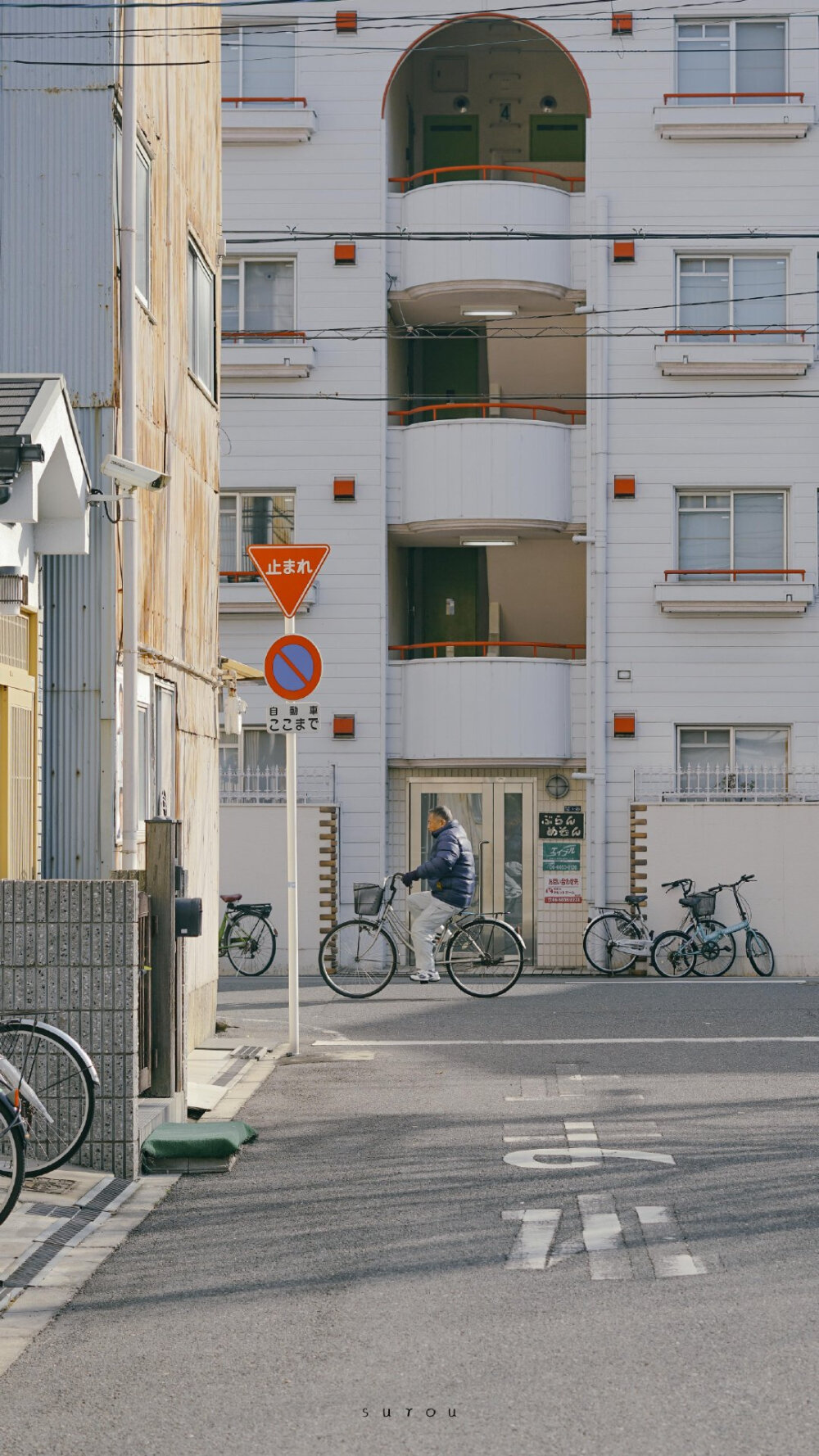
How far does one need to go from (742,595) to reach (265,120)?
8859mm

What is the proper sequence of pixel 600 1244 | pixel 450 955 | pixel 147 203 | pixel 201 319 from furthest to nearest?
pixel 450 955 < pixel 201 319 < pixel 147 203 < pixel 600 1244

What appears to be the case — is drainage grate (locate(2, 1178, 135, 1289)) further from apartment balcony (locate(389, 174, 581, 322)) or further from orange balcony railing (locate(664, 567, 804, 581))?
apartment balcony (locate(389, 174, 581, 322))

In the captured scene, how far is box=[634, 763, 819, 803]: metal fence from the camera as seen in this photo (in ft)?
75.1

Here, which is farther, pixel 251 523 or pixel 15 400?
pixel 251 523

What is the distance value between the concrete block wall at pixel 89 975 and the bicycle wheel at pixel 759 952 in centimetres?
1394

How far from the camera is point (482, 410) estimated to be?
25.7m

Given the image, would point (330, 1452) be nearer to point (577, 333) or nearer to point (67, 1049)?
point (67, 1049)

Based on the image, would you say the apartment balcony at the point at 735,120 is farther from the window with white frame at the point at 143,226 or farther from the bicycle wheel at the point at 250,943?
the window with white frame at the point at 143,226

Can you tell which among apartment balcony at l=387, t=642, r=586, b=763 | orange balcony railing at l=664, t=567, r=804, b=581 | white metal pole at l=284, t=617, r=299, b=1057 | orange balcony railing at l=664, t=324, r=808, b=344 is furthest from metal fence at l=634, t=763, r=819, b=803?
white metal pole at l=284, t=617, r=299, b=1057

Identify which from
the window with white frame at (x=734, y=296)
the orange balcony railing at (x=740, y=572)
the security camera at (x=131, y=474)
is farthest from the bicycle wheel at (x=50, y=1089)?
the window with white frame at (x=734, y=296)

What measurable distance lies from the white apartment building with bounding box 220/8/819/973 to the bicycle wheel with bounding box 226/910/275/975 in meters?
2.32

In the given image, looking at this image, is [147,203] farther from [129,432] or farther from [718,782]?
[718,782]

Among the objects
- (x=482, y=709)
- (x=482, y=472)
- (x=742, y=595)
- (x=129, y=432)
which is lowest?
(x=482, y=709)

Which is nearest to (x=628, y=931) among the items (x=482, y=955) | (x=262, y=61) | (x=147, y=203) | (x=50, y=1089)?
(x=482, y=955)
